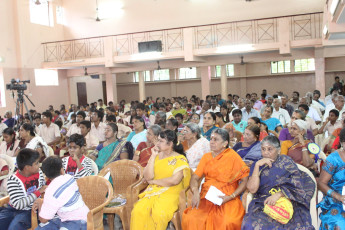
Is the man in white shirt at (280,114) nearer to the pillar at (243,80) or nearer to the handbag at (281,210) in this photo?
the handbag at (281,210)

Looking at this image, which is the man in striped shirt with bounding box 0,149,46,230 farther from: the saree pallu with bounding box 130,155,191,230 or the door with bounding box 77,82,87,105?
the door with bounding box 77,82,87,105

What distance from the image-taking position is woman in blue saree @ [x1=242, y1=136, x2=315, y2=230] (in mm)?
2850

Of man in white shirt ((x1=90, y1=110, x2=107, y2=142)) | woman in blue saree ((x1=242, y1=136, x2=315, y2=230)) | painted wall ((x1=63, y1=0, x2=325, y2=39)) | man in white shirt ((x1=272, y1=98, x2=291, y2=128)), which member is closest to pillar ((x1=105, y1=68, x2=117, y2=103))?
painted wall ((x1=63, y1=0, x2=325, y2=39))

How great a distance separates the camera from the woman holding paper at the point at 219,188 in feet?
10.1

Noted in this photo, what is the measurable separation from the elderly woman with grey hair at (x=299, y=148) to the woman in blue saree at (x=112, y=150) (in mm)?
1949

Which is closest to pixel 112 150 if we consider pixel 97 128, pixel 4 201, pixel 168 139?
pixel 168 139

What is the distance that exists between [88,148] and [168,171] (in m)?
2.57

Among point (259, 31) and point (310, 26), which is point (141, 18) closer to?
point (259, 31)

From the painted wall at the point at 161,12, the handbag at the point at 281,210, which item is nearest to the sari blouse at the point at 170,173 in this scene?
the handbag at the point at 281,210

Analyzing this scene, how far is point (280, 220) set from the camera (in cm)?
278

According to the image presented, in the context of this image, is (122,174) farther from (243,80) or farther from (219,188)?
(243,80)

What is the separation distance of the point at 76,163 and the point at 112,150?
78 centimetres

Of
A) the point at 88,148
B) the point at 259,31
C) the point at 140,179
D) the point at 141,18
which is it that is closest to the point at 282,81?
the point at 259,31

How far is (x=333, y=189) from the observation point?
3.02 metres
